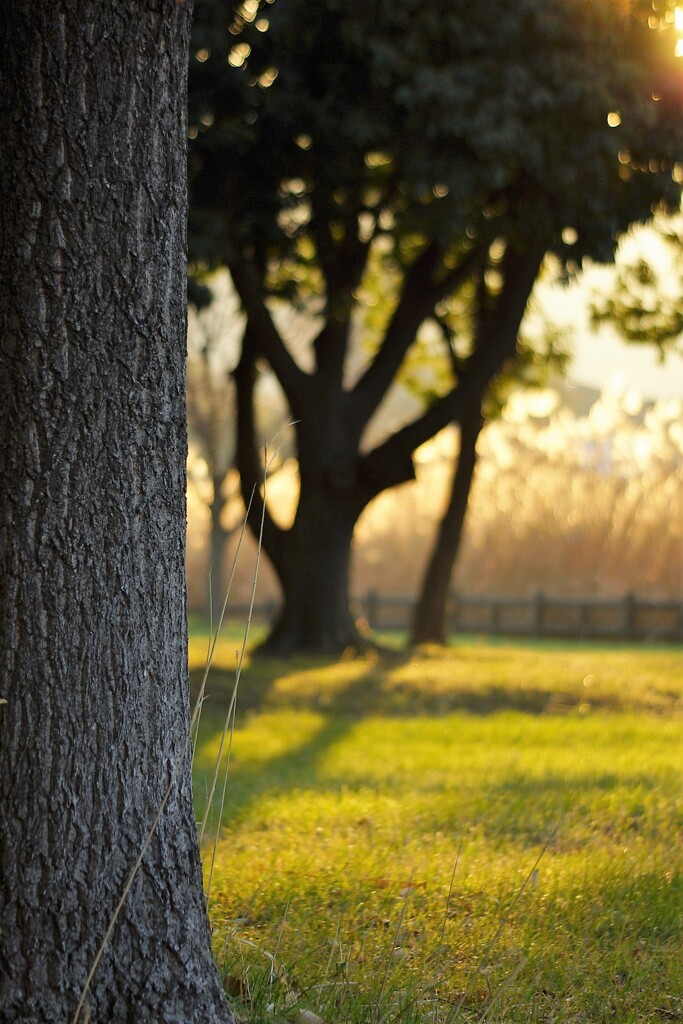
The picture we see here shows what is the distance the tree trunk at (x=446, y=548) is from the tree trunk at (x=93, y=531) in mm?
11027

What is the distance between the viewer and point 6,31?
2566 millimetres

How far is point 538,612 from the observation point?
1873 cm

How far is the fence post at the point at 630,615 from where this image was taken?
1769 cm

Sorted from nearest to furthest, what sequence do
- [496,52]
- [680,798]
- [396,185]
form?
[680,798]
[496,52]
[396,185]

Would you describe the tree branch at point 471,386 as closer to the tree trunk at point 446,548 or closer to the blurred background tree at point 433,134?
the blurred background tree at point 433,134

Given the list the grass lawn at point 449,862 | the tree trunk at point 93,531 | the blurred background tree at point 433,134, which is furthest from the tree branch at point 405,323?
the tree trunk at point 93,531

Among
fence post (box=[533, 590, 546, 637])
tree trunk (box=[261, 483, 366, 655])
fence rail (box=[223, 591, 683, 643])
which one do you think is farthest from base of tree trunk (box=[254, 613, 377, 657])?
fence post (box=[533, 590, 546, 637])

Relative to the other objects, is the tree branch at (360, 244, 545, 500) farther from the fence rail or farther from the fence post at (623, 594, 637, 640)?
the fence post at (623, 594, 637, 640)

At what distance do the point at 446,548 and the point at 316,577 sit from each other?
7.69 ft

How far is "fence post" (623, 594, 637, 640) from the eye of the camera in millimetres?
17688

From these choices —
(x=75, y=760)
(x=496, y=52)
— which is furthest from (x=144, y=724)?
(x=496, y=52)

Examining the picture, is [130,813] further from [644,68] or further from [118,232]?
[644,68]

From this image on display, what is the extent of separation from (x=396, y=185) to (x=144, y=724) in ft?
29.8

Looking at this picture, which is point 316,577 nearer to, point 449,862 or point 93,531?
point 449,862
